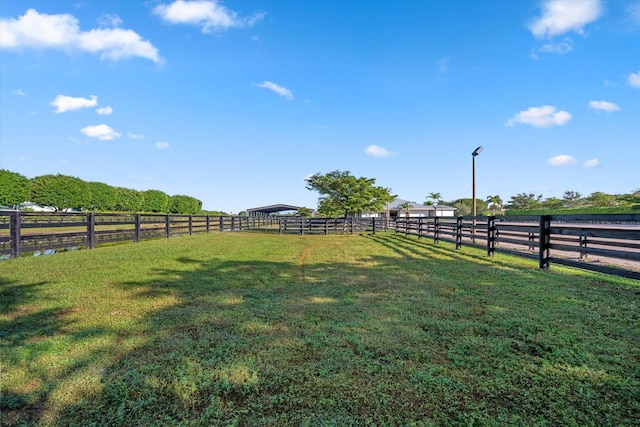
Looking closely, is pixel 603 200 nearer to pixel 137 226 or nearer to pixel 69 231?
pixel 137 226

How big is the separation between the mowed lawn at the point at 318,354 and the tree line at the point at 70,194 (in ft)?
102

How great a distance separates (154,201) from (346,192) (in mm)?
22510

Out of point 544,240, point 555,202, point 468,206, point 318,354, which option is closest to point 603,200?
point 555,202

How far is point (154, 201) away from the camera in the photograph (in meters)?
36.4

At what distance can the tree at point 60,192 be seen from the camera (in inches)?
1131

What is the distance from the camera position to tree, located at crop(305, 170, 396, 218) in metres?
28.3

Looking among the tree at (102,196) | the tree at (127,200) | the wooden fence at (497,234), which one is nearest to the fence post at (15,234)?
the wooden fence at (497,234)

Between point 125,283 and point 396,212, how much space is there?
5297 centimetres

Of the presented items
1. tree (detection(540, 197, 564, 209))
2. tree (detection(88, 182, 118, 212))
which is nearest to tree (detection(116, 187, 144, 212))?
tree (detection(88, 182, 118, 212))

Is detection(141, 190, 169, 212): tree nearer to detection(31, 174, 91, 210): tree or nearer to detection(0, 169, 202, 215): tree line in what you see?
detection(0, 169, 202, 215): tree line

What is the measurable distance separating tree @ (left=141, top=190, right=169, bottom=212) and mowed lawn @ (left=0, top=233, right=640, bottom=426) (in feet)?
115

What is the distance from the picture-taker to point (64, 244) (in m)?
8.45

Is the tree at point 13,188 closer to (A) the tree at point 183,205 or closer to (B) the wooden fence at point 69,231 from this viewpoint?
(A) the tree at point 183,205

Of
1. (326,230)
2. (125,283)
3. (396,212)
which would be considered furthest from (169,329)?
(396,212)
